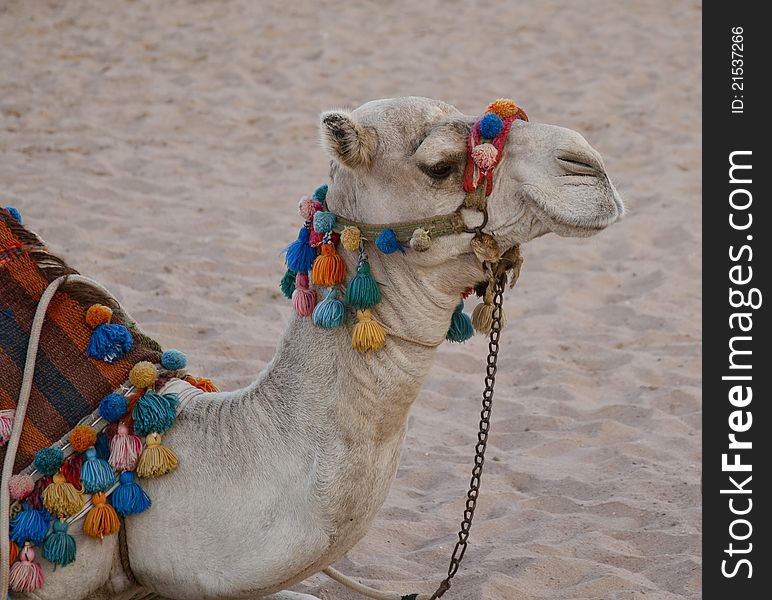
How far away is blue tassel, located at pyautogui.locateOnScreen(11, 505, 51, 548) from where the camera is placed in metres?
2.74

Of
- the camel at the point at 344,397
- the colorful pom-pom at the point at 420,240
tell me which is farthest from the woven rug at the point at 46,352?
the colorful pom-pom at the point at 420,240

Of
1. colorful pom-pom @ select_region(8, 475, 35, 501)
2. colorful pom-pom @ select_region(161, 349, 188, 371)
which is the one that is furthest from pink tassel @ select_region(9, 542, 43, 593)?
colorful pom-pom @ select_region(161, 349, 188, 371)

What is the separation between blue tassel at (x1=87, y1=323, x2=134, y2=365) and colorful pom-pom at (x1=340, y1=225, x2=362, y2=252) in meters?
0.72

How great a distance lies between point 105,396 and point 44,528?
38cm

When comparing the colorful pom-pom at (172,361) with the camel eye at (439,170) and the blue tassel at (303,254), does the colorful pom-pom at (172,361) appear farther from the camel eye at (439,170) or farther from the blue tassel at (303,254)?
the camel eye at (439,170)

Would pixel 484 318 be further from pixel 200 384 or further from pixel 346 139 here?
pixel 200 384

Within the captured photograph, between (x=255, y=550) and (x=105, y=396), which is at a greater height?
(x=105, y=396)

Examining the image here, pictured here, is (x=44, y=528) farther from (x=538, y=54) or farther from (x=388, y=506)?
(x=538, y=54)

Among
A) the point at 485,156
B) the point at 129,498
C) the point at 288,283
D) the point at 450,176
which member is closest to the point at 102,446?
the point at 129,498

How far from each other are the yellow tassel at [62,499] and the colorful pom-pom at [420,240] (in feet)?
3.52

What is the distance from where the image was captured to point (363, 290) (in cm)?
266

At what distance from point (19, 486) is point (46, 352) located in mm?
376
